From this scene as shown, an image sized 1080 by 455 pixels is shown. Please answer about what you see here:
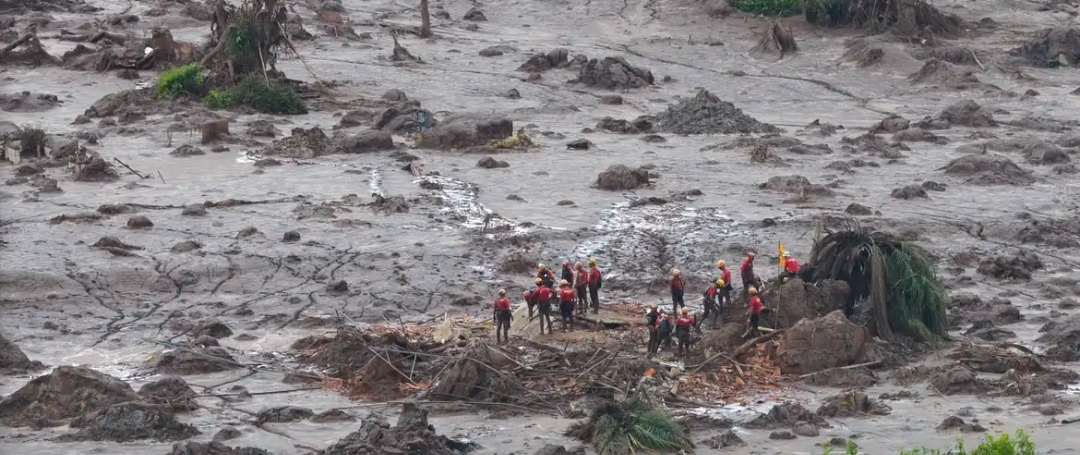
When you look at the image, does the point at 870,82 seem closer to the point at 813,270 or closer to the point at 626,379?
the point at 813,270

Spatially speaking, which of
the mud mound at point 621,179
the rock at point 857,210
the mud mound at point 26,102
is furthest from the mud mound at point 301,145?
the rock at point 857,210

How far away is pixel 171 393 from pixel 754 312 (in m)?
5.79

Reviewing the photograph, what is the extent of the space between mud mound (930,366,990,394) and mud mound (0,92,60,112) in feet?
70.7

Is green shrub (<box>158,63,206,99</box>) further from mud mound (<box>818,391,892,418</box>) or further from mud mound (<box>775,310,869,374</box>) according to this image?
mud mound (<box>818,391,892,418</box>)

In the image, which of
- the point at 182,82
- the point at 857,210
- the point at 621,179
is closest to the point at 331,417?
the point at 621,179

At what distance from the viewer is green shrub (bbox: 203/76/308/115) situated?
32500mm

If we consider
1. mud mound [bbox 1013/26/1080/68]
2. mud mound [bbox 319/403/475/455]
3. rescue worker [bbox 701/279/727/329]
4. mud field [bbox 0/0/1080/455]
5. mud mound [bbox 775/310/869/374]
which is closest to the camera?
mud mound [bbox 319/403/475/455]

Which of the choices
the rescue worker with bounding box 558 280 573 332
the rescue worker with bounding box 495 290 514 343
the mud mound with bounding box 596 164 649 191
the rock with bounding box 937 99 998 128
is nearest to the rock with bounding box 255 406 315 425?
the rescue worker with bounding box 495 290 514 343

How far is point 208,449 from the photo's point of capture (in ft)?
45.2

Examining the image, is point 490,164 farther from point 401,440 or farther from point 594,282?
point 401,440

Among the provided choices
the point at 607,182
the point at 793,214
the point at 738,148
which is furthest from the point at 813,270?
the point at 738,148

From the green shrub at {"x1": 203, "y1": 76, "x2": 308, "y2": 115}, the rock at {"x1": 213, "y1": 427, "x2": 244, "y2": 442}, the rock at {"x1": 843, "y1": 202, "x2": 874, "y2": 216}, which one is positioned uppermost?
the rock at {"x1": 213, "y1": 427, "x2": 244, "y2": 442}

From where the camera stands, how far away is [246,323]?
Result: 62.6 ft

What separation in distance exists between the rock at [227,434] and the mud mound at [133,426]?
0.75 ft
